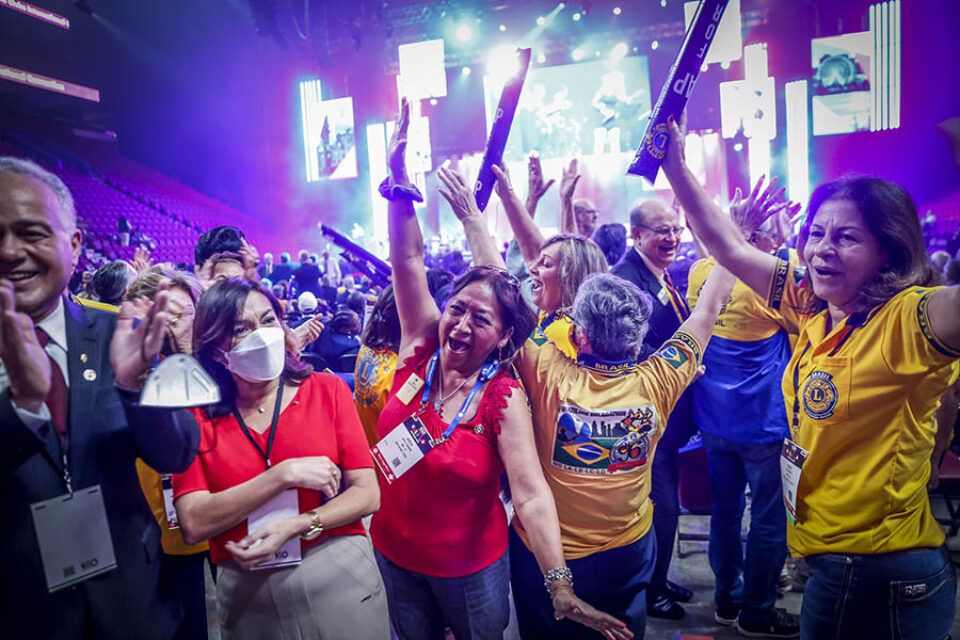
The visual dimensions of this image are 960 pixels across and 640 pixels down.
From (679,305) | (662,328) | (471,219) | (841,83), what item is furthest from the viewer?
(841,83)

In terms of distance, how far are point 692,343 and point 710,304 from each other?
0.21 meters

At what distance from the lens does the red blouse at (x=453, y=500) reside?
1.60 metres

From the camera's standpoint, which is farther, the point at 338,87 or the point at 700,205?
the point at 338,87

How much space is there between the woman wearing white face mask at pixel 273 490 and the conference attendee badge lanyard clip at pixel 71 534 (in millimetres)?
188

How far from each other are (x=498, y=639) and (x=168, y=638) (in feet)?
2.94

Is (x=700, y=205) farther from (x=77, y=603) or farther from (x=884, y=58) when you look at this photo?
→ (x=884, y=58)

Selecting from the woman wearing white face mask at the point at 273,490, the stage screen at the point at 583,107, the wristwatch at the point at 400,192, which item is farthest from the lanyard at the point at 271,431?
the stage screen at the point at 583,107

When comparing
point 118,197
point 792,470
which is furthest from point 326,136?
point 792,470

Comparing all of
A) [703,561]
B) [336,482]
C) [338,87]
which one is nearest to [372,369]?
[336,482]

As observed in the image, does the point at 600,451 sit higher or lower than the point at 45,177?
lower

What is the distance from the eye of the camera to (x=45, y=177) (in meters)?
1.20

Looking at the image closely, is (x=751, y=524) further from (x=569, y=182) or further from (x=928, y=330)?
(x=569, y=182)

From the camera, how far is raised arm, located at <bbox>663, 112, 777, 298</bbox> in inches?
66.1

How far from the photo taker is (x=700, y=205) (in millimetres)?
1702
